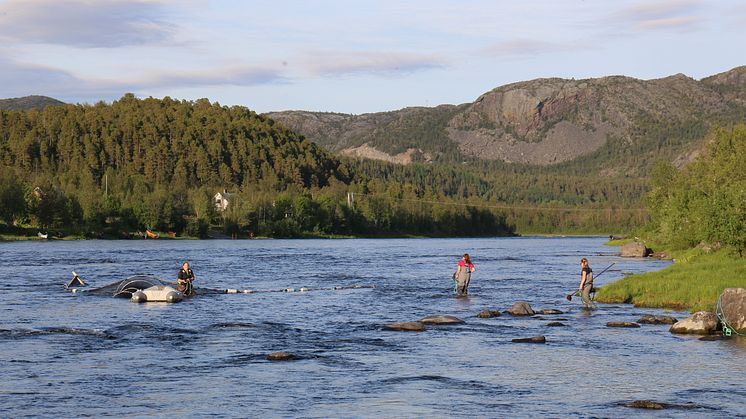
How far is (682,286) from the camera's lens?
1997 inches

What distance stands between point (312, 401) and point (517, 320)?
834 inches

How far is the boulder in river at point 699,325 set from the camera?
38.8m

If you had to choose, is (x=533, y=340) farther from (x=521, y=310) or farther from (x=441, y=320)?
(x=521, y=310)

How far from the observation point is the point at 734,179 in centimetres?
10538

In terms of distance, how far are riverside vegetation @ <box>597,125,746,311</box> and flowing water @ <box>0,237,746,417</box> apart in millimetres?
2992

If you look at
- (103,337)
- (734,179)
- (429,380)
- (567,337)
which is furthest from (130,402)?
(734,179)

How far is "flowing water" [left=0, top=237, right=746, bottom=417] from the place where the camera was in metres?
25.6

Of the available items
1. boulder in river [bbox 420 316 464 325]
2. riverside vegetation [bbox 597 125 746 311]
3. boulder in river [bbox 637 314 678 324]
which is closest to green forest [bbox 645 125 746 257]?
riverside vegetation [bbox 597 125 746 311]

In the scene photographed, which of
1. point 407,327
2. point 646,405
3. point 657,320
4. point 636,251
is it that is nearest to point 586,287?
point 657,320

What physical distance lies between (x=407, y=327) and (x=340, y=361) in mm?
8960

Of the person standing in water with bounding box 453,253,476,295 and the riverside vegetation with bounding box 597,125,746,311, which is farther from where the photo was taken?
the person standing in water with bounding box 453,253,476,295

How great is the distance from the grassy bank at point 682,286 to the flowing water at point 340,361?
81.1 inches

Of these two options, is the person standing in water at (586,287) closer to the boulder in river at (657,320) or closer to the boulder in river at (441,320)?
the boulder in river at (657,320)

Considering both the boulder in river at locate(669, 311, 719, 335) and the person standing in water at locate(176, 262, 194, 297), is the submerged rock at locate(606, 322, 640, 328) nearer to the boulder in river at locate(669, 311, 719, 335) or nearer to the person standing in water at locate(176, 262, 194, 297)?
the boulder in river at locate(669, 311, 719, 335)
